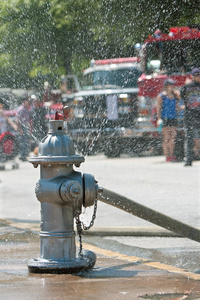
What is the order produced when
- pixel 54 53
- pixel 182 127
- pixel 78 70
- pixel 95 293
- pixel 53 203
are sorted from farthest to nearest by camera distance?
1. pixel 78 70
2. pixel 54 53
3. pixel 182 127
4. pixel 53 203
5. pixel 95 293

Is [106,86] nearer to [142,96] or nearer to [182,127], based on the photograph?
[142,96]

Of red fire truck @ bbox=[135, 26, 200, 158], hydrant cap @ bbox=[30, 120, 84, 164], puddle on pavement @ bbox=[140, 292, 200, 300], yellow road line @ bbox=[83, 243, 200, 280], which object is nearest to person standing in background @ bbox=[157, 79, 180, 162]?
red fire truck @ bbox=[135, 26, 200, 158]

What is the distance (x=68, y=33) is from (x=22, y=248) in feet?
56.0

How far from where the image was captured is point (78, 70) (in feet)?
99.9

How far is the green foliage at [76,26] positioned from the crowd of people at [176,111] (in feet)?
5.14

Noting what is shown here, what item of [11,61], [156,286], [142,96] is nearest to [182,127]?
[142,96]

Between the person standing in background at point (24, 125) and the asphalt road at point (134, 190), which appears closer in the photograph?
the asphalt road at point (134, 190)

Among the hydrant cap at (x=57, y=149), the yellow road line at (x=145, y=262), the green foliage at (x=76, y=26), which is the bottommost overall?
the yellow road line at (x=145, y=262)

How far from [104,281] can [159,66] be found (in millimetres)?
17333

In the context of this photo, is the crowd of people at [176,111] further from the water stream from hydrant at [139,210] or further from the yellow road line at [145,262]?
the water stream from hydrant at [139,210]

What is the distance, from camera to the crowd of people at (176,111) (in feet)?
59.9

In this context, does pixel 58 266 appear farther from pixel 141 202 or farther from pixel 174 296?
pixel 141 202

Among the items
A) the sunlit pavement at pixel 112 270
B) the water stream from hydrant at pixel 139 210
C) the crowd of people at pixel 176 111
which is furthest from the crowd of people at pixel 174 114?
the water stream from hydrant at pixel 139 210

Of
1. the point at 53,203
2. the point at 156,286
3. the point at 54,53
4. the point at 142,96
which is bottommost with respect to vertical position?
the point at 156,286
